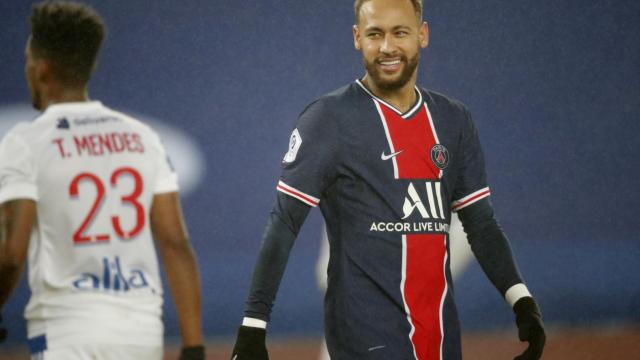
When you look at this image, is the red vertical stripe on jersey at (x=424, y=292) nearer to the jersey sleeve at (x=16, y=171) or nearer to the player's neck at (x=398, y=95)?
the player's neck at (x=398, y=95)

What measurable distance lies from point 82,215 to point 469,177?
1.25m

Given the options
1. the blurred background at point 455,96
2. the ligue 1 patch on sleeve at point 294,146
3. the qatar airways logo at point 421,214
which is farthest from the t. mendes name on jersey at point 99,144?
the blurred background at point 455,96

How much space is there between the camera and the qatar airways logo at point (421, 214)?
3.15 metres

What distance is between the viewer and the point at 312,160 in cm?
318

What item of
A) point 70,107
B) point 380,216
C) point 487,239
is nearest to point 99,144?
point 70,107

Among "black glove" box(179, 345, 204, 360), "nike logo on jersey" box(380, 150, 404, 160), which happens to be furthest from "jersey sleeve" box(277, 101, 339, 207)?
"black glove" box(179, 345, 204, 360)

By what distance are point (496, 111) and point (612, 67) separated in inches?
32.9

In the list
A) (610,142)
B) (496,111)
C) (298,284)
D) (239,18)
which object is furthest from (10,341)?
(610,142)

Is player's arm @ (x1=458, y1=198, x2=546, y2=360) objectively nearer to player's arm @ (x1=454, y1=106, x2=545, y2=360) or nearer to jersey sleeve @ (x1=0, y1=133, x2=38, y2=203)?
player's arm @ (x1=454, y1=106, x2=545, y2=360)

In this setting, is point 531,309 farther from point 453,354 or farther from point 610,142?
point 610,142

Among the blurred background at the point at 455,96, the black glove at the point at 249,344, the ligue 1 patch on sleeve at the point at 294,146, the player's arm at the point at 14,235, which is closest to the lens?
the player's arm at the point at 14,235

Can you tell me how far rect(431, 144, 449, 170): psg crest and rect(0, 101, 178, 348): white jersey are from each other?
938mm

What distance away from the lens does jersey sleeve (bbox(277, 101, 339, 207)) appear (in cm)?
317

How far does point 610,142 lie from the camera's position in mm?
7031
